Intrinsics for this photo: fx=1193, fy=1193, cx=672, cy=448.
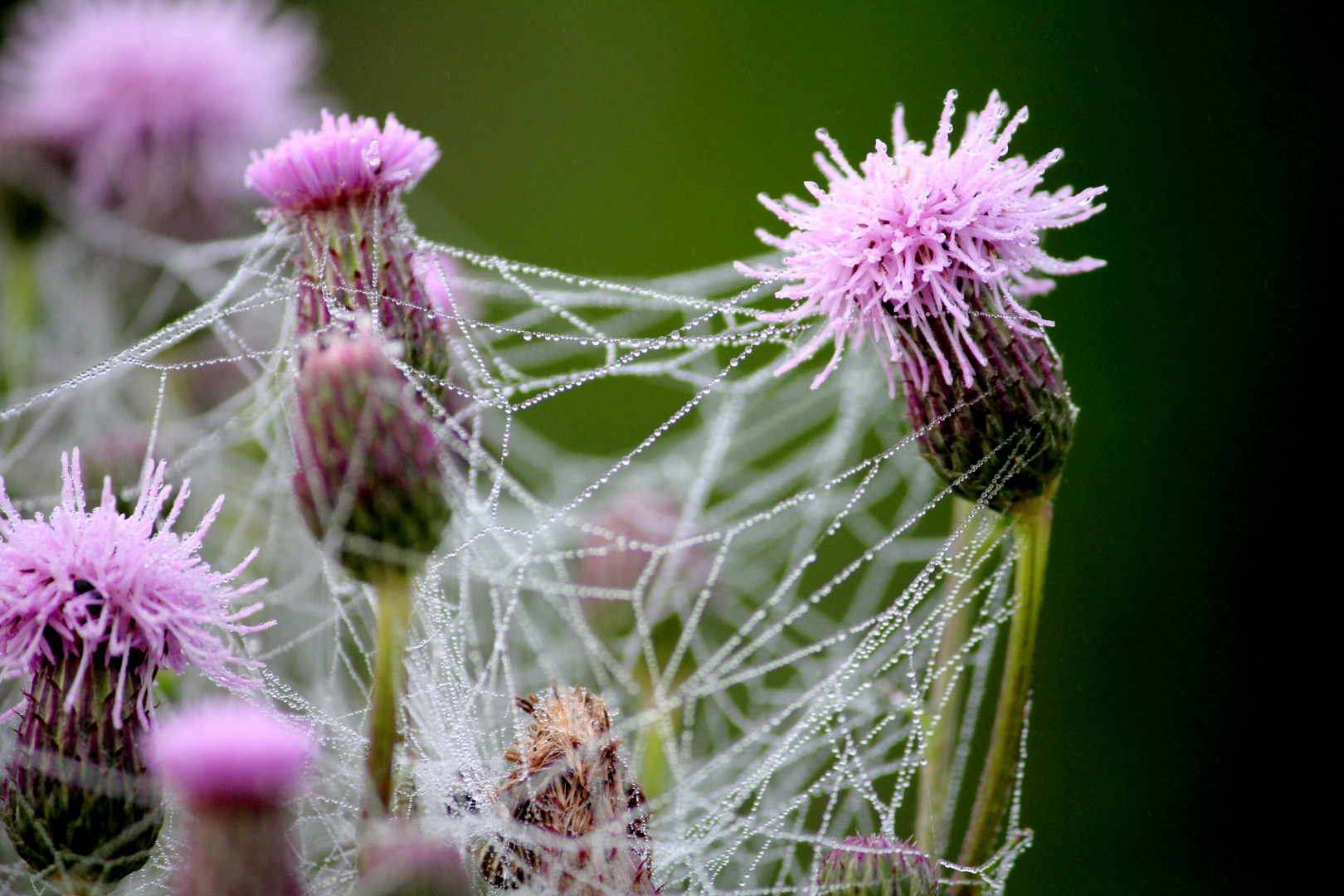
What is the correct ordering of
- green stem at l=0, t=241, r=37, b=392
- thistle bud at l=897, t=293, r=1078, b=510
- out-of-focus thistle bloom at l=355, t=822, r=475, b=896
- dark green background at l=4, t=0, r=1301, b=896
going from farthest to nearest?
dark green background at l=4, t=0, r=1301, b=896
green stem at l=0, t=241, r=37, b=392
thistle bud at l=897, t=293, r=1078, b=510
out-of-focus thistle bloom at l=355, t=822, r=475, b=896

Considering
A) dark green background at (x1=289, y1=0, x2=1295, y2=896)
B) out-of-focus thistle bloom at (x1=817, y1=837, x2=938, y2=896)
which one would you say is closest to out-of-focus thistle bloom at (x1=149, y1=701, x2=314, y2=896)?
out-of-focus thistle bloom at (x1=817, y1=837, x2=938, y2=896)

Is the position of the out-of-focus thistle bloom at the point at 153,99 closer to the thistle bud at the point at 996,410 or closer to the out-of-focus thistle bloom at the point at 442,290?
the out-of-focus thistle bloom at the point at 442,290

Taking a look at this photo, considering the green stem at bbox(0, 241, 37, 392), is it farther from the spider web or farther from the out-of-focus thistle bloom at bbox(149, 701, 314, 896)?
the out-of-focus thistle bloom at bbox(149, 701, 314, 896)

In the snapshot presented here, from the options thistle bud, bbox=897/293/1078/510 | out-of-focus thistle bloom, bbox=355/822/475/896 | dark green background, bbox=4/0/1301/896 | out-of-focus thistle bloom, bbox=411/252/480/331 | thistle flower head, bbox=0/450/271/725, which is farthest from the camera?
dark green background, bbox=4/0/1301/896

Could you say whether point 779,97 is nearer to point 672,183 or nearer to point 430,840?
point 672,183

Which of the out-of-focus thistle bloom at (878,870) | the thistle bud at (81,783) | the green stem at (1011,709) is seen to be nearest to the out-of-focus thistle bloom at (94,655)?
the thistle bud at (81,783)

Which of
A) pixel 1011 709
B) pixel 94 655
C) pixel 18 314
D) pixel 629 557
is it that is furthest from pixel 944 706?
pixel 18 314

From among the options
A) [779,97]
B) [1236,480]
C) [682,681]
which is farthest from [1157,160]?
[682,681]
